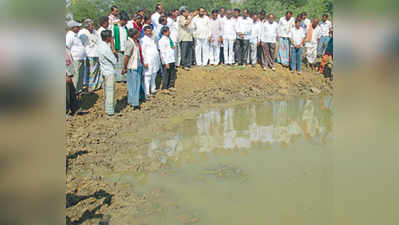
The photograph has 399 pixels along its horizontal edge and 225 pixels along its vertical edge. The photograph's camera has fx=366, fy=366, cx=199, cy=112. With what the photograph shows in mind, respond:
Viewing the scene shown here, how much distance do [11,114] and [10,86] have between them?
0.08 metres

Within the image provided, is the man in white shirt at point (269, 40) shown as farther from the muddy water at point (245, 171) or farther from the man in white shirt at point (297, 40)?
the muddy water at point (245, 171)

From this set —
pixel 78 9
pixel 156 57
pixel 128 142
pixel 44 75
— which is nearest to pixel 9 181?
pixel 44 75

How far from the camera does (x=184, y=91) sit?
33.0 feet

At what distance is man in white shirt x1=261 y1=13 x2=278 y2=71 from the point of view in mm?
11875

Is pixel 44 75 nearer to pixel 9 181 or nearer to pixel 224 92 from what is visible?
pixel 9 181

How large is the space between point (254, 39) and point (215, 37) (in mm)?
1349

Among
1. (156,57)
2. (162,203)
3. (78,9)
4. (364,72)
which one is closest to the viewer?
(364,72)

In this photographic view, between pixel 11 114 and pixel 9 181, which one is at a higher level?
pixel 11 114

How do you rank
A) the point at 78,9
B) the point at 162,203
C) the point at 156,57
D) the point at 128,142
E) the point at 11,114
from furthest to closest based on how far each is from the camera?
the point at 78,9
the point at 156,57
the point at 128,142
the point at 162,203
the point at 11,114

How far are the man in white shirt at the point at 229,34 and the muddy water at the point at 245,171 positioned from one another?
13.3 feet

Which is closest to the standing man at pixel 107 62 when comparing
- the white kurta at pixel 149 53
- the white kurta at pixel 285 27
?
the white kurta at pixel 149 53

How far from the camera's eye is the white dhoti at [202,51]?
11391 mm

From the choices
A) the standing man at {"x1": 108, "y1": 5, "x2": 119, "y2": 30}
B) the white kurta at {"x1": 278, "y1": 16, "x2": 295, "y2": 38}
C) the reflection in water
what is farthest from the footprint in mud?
the white kurta at {"x1": 278, "y1": 16, "x2": 295, "y2": 38}

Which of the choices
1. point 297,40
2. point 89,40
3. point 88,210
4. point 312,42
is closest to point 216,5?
point 312,42
